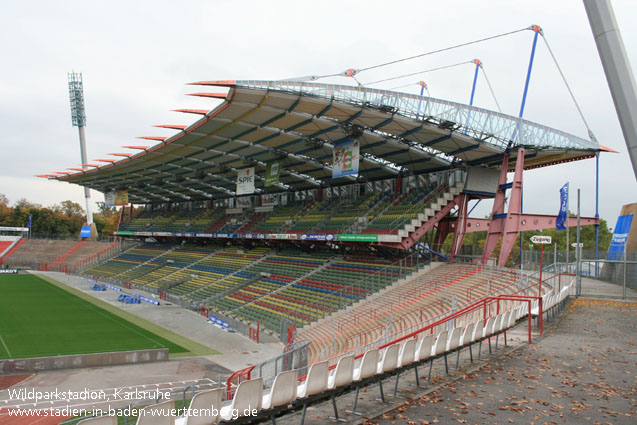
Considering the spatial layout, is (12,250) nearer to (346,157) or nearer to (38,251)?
(38,251)

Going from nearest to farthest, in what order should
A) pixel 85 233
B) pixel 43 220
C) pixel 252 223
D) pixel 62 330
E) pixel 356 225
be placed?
pixel 62 330
pixel 356 225
pixel 252 223
pixel 85 233
pixel 43 220

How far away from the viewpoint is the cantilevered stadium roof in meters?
23.0

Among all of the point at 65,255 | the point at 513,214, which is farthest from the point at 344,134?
the point at 65,255

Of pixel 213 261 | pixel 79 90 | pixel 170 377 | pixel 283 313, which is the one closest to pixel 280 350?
pixel 283 313

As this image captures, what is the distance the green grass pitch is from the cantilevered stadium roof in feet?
41.6

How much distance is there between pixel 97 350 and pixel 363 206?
20736 millimetres

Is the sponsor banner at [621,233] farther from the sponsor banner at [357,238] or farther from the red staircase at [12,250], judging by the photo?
the red staircase at [12,250]

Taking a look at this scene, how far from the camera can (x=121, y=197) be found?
5884 cm

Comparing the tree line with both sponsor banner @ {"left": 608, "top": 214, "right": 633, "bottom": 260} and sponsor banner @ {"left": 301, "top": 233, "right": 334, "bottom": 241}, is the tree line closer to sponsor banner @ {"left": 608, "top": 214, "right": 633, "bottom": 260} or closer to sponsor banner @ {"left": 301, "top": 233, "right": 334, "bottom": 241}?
sponsor banner @ {"left": 301, "top": 233, "right": 334, "bottom": 241}

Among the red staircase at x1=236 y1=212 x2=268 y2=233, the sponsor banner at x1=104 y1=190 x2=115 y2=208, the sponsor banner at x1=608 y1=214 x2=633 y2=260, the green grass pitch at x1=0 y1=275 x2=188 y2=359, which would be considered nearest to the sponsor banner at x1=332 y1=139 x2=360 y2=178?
the green grass pitch at x1=0 y1=275 x2=188 y2=359

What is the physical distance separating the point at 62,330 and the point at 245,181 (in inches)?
630

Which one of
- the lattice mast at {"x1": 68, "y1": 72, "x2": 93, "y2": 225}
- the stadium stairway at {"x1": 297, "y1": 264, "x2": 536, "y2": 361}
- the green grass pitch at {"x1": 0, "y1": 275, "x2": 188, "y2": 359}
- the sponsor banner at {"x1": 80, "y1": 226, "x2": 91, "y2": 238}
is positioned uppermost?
the lattice mast at {"x1": 68, "y1": 72, "x2": 93, "y2": 225}

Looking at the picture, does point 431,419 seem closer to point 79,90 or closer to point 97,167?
point 97,167

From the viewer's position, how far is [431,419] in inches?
290
